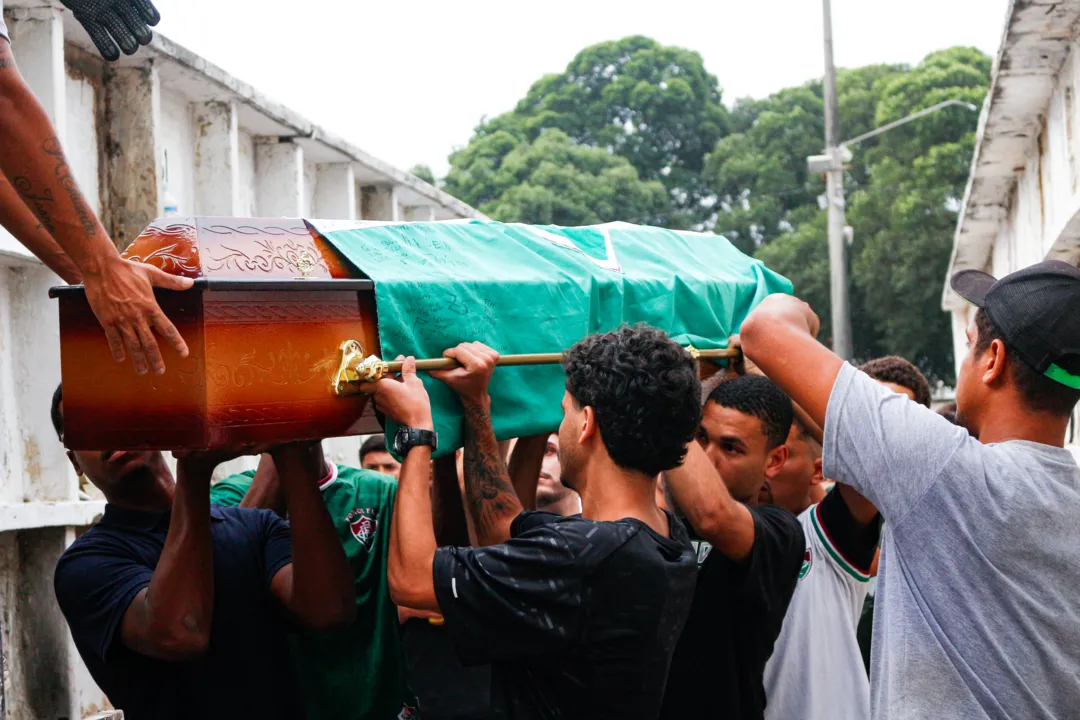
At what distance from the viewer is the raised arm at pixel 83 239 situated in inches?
82.2

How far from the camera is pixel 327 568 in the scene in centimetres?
271

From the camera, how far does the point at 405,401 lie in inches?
97.0

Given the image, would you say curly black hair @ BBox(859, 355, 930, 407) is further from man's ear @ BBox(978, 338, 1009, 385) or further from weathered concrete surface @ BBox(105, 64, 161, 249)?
weathered concrete surface @ BBox(105, 64, 161, 249)

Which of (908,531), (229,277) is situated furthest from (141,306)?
(908,531)

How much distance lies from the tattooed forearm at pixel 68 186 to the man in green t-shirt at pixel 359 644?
4.30ft

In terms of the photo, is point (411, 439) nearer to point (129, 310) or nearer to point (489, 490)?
point (489, 490)

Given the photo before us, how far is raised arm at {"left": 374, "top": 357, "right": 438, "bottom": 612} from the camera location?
7.58 ft

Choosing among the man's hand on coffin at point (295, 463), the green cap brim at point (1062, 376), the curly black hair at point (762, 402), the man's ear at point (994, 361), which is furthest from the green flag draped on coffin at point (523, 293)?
the green cap brim at point (1062, 376)

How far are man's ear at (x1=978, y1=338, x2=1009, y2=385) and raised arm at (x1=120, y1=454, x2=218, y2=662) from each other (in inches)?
63.6

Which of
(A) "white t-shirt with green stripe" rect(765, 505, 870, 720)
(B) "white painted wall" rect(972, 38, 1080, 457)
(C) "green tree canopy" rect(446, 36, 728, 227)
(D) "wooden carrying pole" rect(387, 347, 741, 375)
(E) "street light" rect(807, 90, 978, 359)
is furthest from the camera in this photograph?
(C) "green tree canopy" rect(446, 36, 728, 227)

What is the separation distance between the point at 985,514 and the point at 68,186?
71.1 inches

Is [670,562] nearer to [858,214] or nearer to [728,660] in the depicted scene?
[728,660]

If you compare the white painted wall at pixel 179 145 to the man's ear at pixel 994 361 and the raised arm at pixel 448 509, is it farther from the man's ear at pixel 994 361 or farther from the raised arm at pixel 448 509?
the man's ear at pixel 994 361

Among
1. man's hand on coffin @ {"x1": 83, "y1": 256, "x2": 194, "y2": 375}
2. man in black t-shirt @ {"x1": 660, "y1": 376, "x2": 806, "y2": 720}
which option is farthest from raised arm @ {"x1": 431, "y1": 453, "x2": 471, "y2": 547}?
man's hand on coffin @ {"x1": 83, "y1": 256, "x2": 194, "y2": 375}
